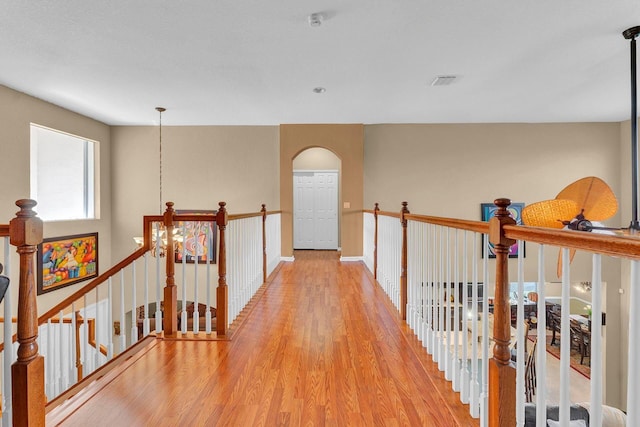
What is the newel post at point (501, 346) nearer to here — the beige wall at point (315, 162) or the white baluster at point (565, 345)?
the white baluster at point (565, 345)

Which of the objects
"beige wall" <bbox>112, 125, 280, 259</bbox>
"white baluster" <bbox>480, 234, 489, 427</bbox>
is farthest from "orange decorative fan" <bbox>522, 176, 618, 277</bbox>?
"beige wall" <bbox>112, 125, 280, 259</bbox>

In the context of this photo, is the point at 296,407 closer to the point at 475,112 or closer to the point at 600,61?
the point at 600,61

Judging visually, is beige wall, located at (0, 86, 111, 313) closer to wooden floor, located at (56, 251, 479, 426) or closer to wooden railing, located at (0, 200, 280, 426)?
wooden railing, located at (0, 200, 280, 426)

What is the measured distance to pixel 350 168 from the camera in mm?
7090

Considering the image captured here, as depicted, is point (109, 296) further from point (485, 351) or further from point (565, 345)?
point (565, 345)

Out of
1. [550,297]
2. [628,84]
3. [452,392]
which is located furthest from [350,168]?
[550,297]

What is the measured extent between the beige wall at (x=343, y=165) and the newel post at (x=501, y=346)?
5.54 metres

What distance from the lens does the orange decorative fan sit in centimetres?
227

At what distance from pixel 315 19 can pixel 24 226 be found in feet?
8.67

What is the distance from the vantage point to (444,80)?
4.59 metres

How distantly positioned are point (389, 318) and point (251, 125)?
16.9ft

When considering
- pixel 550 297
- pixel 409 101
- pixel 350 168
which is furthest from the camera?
pixel 550 297

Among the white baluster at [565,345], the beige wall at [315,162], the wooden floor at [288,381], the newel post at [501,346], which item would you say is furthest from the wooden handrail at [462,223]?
the beige wall at [315,162]

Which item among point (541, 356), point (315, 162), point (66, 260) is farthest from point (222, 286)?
point (315, 162)
